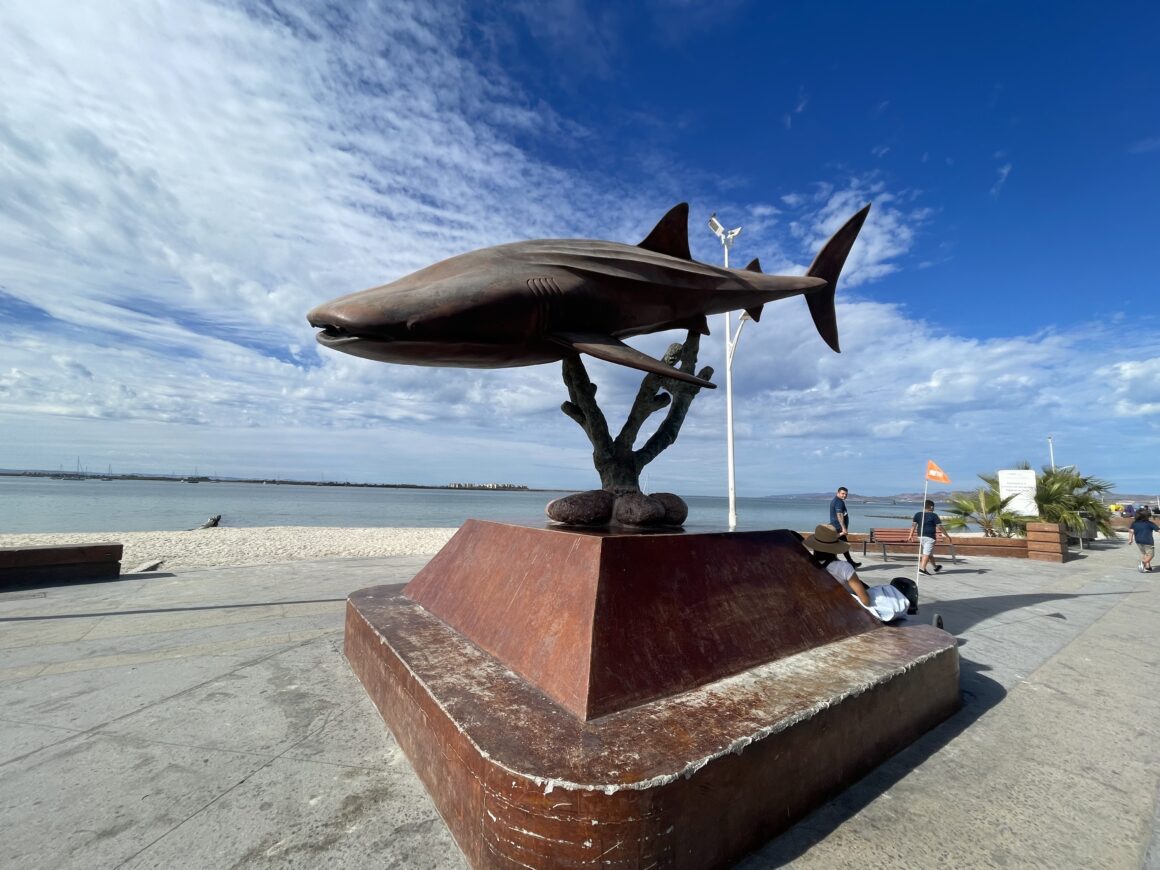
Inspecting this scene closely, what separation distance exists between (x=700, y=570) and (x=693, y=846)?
1730 mm

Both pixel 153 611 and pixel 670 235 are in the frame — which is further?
pixel 153 611

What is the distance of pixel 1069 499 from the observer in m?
18.0

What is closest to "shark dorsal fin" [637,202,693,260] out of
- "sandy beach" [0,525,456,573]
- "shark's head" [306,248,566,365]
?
"shark's head" [306,248,566,365]

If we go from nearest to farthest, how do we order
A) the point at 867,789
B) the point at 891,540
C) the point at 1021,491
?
1. the point at 867,789
2. the point at 891,540
3. the point at 1021,491

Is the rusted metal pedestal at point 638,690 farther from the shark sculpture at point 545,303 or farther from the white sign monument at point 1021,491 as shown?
the white sign monument at point 1021,491

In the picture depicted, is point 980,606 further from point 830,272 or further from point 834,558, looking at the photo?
point 830,272

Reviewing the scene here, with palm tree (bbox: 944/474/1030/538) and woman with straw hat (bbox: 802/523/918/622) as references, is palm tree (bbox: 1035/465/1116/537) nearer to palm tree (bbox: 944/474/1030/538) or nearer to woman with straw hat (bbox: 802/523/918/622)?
palm tree (bbox: 944/474/1030/538)

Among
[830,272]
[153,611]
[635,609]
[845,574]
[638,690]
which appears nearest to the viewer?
[638,690]

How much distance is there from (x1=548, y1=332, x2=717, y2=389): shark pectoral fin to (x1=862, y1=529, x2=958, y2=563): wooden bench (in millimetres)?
13271

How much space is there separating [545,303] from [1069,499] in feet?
A: 71.9

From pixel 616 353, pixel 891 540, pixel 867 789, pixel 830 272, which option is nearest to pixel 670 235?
pixel 616 353

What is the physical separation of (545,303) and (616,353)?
694 mm

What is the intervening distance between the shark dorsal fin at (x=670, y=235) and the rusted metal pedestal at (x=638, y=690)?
288 centimetres

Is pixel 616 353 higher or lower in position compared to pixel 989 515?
higher
